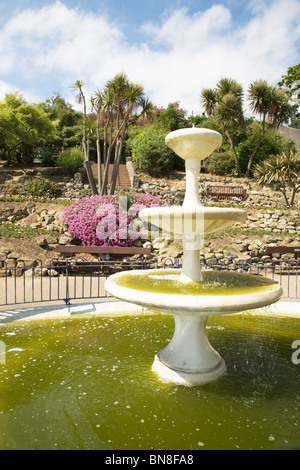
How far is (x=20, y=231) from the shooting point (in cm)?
1080

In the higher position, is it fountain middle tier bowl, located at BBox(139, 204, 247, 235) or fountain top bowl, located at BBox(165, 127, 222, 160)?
fountain top bowl, located at BBox(165, 127, 222, 160)

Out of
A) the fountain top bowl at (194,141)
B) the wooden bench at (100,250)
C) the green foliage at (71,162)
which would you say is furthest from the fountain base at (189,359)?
the green foliage at (71,162)

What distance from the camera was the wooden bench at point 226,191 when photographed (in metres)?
19.5

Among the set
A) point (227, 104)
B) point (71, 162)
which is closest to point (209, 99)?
point (227, 104)

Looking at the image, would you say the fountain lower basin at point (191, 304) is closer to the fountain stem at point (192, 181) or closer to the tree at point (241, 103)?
the fountain stem at point (192, 181)

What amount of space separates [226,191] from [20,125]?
14.6 m

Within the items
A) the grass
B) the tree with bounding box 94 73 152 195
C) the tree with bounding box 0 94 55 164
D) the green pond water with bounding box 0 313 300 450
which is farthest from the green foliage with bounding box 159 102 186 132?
the green pond water with bounding box 0 313 300 450

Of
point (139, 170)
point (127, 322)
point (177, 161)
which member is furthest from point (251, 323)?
point (177, 161)

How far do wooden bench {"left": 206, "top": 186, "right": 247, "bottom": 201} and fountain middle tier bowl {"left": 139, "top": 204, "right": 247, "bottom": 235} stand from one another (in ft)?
53.7

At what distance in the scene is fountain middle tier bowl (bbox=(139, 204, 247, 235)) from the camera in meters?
3.12

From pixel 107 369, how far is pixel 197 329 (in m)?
1.13

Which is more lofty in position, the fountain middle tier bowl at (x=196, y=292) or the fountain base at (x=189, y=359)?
the fountain middle tier bowl at (x=196, y=292)

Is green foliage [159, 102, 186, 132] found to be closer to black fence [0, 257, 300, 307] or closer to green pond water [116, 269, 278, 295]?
black fence [0, 257, 300, 307]

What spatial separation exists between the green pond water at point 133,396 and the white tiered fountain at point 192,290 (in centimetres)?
21
